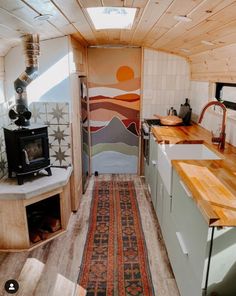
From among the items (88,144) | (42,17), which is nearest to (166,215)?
(42,17)

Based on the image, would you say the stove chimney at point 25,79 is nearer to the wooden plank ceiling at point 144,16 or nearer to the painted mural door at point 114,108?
the wooden plank ceiling at point 144,16

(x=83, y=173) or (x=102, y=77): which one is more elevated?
(x=102, y=77)

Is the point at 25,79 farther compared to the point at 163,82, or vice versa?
the point at 163,82

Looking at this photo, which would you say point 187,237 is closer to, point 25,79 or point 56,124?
point 56,124

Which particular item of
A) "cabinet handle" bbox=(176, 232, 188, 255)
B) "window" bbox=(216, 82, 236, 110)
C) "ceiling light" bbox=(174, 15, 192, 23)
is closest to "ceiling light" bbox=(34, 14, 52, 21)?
"ceiling light" bbox=(174, 15, 192, 23)

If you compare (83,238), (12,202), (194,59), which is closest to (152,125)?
(194,59)

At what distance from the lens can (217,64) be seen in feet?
9.09

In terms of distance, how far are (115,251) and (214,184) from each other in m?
1.39

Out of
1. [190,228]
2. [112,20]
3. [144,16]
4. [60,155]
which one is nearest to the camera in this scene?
[190,228]

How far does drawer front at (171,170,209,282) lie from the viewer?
4.60ft

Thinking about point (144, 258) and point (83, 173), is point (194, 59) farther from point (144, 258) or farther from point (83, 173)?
point (144, 258)

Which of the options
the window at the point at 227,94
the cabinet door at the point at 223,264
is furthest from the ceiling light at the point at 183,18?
the cabinet door at the point at 223,264

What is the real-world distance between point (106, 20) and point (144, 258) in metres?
2.31

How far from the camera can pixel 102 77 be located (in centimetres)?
423
